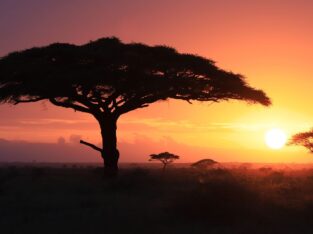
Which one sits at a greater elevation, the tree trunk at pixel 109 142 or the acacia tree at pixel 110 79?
the acacia tree at pixel 110 79

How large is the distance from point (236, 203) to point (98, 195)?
670 centimetres

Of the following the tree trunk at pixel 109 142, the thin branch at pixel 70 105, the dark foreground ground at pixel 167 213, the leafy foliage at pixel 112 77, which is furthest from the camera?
the thin branch at pixel 70 105

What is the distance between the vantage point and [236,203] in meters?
15.2

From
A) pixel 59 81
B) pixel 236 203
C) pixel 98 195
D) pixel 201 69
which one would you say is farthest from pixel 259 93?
pixel 236 203

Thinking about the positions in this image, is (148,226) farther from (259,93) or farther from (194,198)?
(259,93)

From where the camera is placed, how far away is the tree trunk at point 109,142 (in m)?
28.4

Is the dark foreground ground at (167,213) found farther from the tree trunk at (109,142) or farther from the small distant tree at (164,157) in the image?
the small distant tree at (164,157)

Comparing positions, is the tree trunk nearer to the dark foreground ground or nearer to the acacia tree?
the acacia tree

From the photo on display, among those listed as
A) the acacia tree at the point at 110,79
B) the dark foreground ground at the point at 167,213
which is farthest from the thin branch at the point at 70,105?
the dark foreground ground at the point at 167,213

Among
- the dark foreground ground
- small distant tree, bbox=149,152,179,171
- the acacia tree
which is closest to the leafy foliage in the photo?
the acacia tree

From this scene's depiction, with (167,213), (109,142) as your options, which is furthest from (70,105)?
(167,213)

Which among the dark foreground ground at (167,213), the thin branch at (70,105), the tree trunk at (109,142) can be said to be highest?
the thin branch at (70,105)

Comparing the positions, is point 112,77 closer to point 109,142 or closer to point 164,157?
point 109,142

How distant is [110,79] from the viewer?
26203 mm
